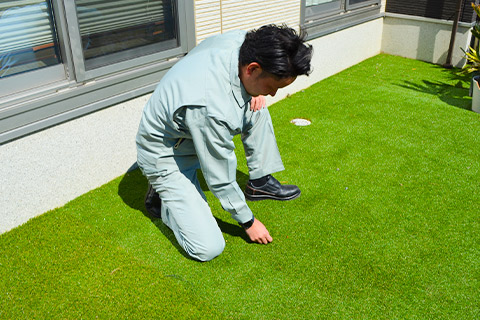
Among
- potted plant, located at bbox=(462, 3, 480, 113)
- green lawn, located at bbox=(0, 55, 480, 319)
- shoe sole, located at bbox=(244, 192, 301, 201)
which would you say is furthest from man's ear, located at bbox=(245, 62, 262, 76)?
potted plant, located at bbox=(462, 3, 480, 113)

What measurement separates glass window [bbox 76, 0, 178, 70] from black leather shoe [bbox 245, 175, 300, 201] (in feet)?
4.93

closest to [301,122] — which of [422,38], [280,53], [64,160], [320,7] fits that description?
[320,7]

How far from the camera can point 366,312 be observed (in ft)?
9.18

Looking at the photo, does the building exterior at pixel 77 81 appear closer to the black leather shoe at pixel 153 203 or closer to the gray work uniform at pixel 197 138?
the black leather shoe at pixel 153 203

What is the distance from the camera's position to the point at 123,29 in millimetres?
3994

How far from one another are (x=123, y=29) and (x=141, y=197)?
54.8 inches

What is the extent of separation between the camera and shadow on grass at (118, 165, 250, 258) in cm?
352

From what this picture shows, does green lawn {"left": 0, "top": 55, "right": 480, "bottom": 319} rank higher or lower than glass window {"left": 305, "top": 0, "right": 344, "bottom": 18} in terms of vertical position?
lower

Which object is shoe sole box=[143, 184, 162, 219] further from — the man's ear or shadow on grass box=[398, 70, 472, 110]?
shadow on grass box=[398, 70, 472, 110]

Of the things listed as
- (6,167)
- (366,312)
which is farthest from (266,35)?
(6,167)

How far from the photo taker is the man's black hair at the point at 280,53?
2.58m

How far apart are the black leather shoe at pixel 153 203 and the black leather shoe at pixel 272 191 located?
2.40 ft

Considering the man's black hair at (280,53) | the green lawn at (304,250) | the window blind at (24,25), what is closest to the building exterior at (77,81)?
the window blind at (24,25)

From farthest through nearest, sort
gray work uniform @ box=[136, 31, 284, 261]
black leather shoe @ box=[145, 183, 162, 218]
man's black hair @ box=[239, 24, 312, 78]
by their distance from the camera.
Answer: black leather shoe @ box=[145, 183, 162, 218]
gray work uniform @ box=[136, 31, 284, 261]
man's black hair @ box=[239, 24, 312, 78]
